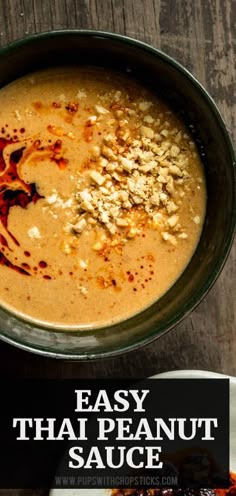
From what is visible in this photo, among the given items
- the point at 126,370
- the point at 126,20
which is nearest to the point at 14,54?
the point at 126,20

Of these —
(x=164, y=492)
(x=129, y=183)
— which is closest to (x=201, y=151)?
(x=129, y=183)

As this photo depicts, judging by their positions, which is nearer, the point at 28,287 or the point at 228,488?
the point at 28,287

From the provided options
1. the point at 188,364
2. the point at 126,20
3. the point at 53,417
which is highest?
the point at 126,20

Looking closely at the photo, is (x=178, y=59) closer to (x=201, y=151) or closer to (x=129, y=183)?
(x=201, y=151)

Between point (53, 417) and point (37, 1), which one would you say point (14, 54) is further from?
point (53, 417)

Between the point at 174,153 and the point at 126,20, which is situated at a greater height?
the point at 126,20

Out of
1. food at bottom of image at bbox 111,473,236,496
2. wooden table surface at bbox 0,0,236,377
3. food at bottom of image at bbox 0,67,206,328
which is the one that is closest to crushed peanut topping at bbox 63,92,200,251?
food at bottom of image at bbox 0,67,206,328
